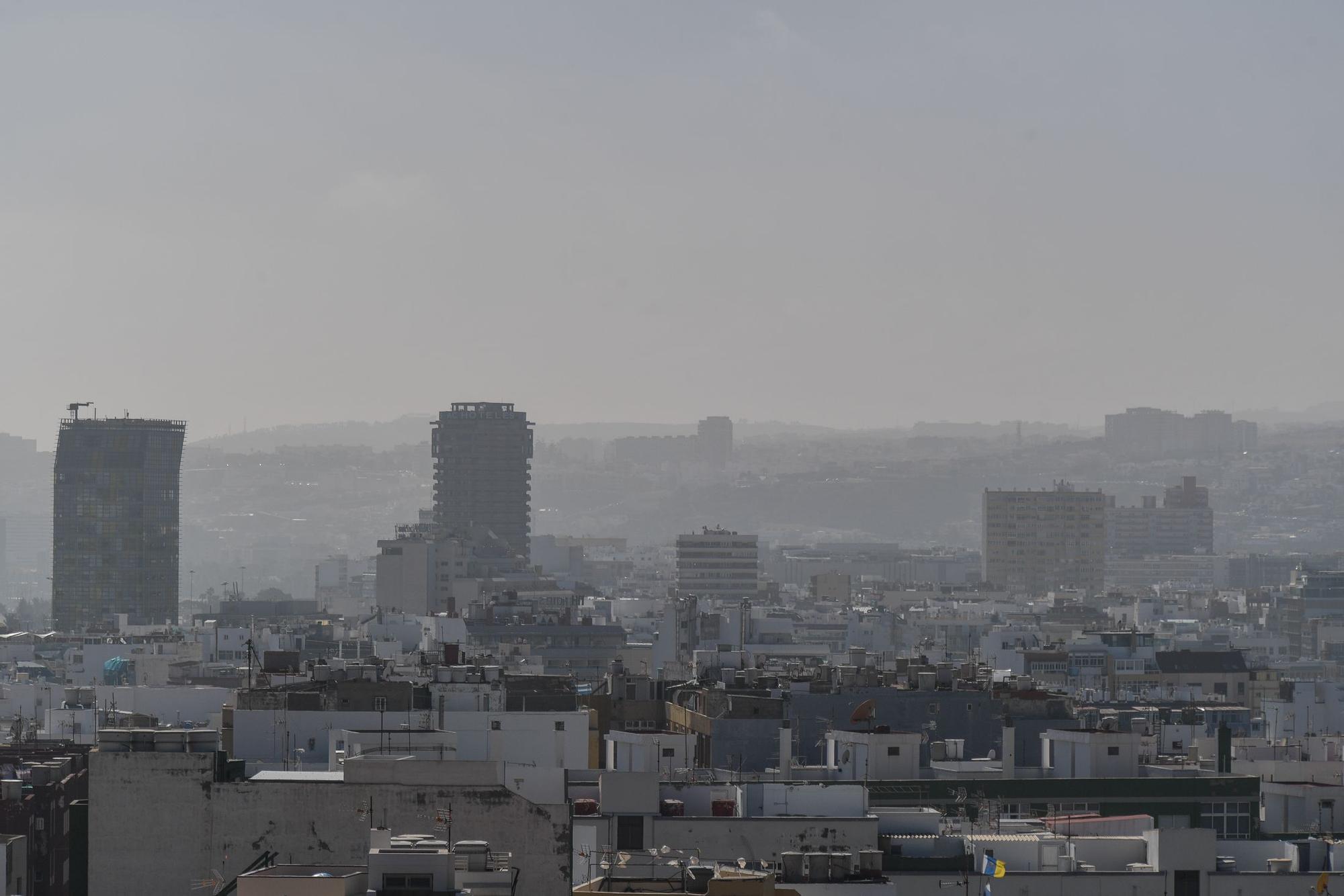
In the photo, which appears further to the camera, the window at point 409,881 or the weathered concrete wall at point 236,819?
the weathered concrete wall at point 236,819

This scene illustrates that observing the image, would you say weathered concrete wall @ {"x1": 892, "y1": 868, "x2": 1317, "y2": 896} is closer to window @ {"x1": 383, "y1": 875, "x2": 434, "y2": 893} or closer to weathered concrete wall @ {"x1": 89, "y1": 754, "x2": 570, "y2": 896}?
weathered concrete wall @ {"x1": 89, "y1": 754, "x2": 570, "y2": 896}

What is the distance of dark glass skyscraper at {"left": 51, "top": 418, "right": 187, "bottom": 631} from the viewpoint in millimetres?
179750

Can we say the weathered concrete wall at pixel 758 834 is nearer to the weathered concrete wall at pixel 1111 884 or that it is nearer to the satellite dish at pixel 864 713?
the weathered concrete wall at pixel 1111 884

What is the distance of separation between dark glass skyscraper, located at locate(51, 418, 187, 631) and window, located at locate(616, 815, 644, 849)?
148 m

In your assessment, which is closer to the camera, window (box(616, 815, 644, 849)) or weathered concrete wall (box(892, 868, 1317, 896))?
weathered concrete wall (box(892, 868, 1317, 896))

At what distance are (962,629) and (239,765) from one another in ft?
341

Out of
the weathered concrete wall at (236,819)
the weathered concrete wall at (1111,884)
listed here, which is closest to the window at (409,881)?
the weathered concrete wall at (236,819)

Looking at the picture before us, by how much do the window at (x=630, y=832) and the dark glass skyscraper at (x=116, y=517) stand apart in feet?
486

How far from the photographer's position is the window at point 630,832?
32156mm

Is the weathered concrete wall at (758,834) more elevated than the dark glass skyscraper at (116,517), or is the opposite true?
the dark glass skyscraper at (116,517)

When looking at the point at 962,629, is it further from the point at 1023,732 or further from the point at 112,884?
the point at 112,884

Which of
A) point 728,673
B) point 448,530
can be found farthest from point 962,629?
point 728,673

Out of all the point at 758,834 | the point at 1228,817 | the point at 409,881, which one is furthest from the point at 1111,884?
the point at 1228,817

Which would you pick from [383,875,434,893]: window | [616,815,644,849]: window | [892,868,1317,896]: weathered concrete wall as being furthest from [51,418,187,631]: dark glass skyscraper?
[383,875,434,893]: window
